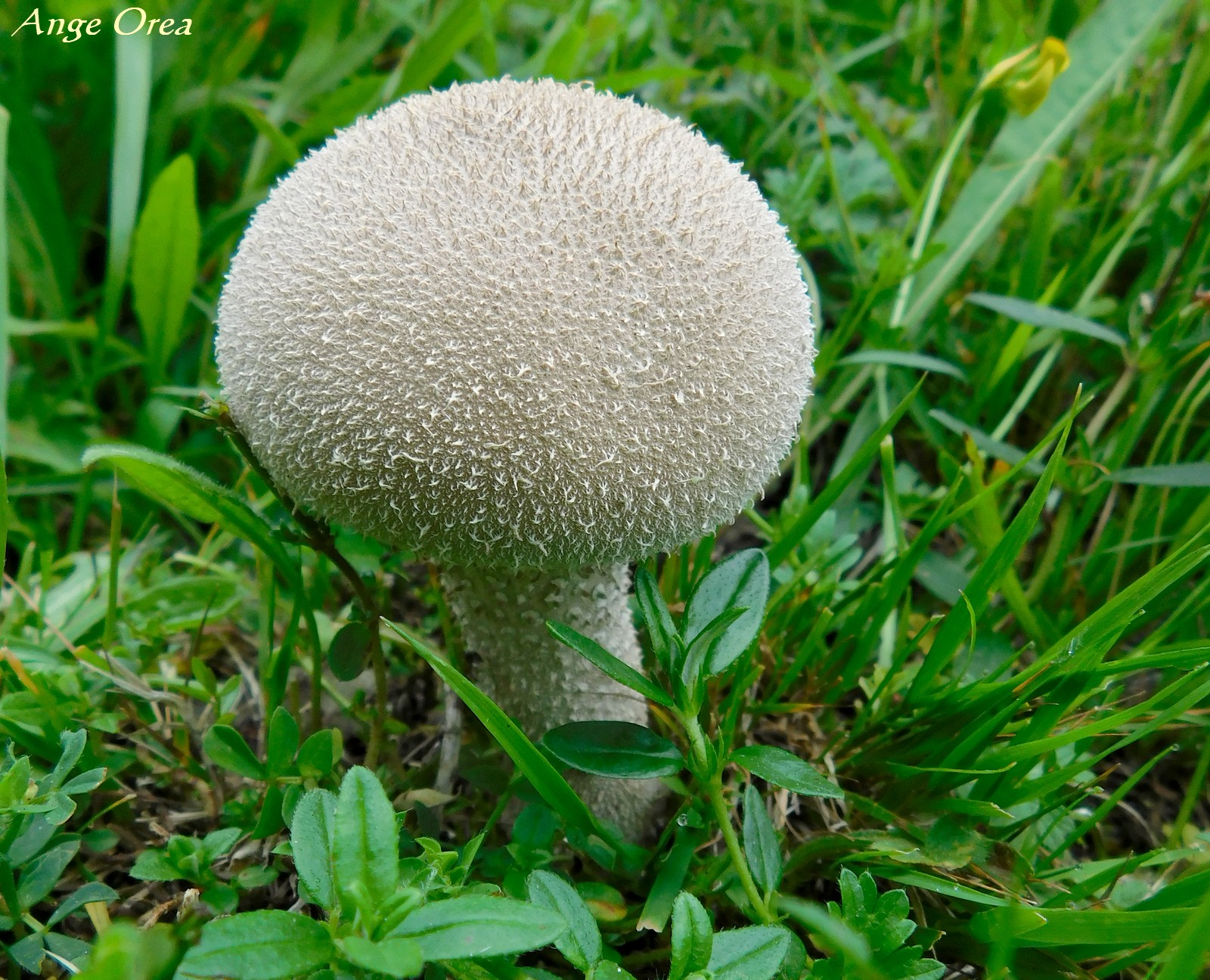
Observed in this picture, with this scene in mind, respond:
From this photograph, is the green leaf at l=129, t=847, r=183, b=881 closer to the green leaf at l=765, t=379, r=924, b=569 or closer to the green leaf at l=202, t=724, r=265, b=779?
the green leaf at l=202, t=724, r=265, b=779

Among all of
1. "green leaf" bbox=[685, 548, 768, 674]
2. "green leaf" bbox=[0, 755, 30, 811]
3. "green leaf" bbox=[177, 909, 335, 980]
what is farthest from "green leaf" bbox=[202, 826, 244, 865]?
"green leaf" bbox=[685, 548, 768, 674]

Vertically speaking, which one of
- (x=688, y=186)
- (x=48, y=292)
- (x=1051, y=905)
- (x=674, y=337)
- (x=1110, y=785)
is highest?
(x=688, y=186)

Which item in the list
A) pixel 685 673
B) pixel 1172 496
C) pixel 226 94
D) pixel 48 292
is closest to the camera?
pixel 685 673

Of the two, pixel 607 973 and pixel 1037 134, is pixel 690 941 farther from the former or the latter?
pixel 1037 134

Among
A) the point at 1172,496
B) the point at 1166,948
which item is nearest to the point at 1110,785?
the point at 1172,496

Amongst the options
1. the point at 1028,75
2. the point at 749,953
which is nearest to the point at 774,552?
the point at 749,953

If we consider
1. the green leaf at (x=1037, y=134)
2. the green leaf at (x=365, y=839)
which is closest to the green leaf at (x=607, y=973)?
the green leaf at (x=365, y=839)

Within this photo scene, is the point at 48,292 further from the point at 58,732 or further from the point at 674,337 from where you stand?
the point at 674,337

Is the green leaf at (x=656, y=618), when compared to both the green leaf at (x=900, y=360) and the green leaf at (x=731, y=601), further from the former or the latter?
the green leaf at (x=900, y=360)
